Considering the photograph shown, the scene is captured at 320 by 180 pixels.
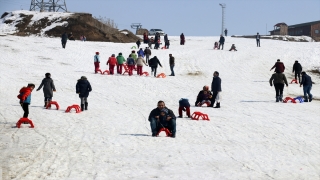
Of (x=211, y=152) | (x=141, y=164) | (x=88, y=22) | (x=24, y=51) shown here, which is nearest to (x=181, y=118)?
(x=211, y=152)

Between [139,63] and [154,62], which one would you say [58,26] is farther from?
[154,62]

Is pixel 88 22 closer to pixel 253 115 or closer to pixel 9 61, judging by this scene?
pixel 9 61

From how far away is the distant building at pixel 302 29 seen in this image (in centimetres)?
8269

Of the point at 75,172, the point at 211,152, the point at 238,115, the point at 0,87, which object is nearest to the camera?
the point at 75,172

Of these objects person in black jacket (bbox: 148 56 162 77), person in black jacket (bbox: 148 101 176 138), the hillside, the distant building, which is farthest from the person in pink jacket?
the distant building

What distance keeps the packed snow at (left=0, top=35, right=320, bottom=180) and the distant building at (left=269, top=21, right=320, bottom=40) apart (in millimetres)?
53368

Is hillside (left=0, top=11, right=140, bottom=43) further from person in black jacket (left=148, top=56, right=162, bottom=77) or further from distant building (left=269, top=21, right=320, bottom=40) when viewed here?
distant building (left=269, top=21, right=320, bottom=40)

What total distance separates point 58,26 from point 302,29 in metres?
47.9

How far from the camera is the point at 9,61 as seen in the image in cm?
3262

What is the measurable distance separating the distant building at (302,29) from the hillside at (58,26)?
34237mm

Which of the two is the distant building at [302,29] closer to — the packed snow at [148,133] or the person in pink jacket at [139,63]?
the packed snow at [148,133]

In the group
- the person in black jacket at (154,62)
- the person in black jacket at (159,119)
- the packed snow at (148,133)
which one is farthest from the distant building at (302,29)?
the person in black jacket at (159,119)

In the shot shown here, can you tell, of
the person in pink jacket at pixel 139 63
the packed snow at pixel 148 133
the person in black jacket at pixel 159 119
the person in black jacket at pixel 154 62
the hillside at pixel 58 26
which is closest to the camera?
the packed snow at pixel 148 133

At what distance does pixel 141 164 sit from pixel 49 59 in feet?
87.1
